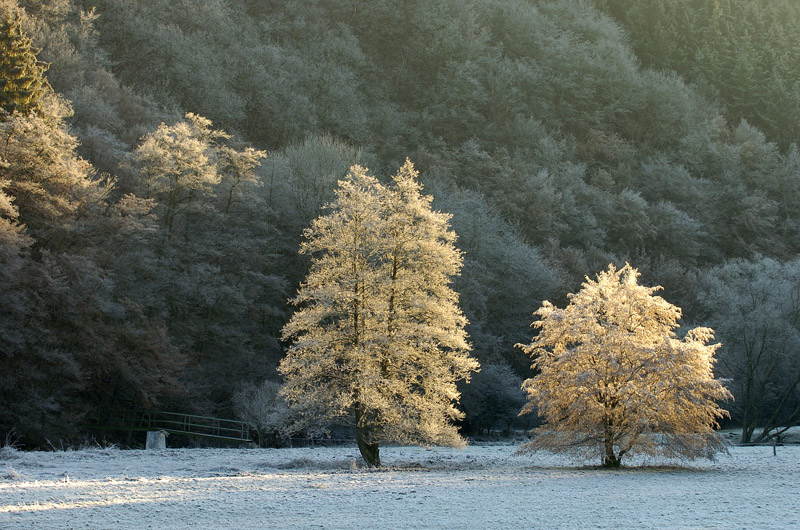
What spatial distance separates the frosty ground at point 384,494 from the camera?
10.8 metres

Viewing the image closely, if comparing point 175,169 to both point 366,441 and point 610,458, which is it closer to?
point 366,441

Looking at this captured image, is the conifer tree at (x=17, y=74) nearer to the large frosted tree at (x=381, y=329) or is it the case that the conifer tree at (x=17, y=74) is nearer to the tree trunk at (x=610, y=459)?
the large frosted tree at (x=381, y=329)

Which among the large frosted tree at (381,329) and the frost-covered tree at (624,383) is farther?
the large frosted tree at (381,329)

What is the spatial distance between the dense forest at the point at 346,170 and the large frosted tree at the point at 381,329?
10.8m

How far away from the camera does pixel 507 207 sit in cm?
5838

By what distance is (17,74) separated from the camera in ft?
109

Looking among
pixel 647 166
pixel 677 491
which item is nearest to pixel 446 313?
pixel 677 491

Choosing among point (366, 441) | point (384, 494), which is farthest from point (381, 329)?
point (384, 494)

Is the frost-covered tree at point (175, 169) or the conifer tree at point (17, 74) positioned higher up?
the conifer tree at point (17, 74)

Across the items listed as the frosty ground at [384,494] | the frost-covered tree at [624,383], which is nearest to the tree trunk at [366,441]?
the frosty ground at [384,494]

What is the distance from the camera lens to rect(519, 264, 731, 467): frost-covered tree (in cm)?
1922

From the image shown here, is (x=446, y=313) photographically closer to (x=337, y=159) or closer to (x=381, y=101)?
(x=337, y=159)

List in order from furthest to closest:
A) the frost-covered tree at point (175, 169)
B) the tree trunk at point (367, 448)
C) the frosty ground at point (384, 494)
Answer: the frost-covered tree at point (175, 169) → the tree trunk at point (367, 448) → the frosty ground at point (384, 494)

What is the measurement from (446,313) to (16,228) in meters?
18.2
